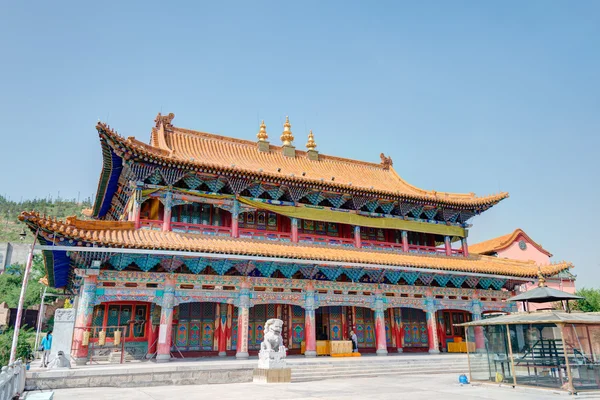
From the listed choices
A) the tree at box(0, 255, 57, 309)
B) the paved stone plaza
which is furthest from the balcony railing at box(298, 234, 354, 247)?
the tree at box(0, 255, 57, 309)

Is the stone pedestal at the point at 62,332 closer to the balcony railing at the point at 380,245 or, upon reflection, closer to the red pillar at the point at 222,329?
the red pillar at the point at 222,329

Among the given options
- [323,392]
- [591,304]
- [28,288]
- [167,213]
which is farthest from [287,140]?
[28,288]

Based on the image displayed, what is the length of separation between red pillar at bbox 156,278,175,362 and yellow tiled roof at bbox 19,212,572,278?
170 cm

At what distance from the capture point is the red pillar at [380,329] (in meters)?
18.5

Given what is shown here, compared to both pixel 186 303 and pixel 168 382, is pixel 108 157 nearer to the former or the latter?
pixel 186 303

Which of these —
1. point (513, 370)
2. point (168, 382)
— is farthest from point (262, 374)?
point (513, 370)

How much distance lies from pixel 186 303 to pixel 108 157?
20.5ft

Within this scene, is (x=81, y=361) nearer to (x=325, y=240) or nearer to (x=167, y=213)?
(x=167, y=213)

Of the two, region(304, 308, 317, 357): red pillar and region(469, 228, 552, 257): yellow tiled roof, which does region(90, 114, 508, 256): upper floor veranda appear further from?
region(469, 228, 552, 257): yellow tiled roof

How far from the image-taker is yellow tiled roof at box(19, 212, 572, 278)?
13608 mm

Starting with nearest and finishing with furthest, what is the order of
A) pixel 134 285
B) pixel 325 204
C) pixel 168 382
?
pixel 168 382 < pixel 134 285 < pixel 325 204

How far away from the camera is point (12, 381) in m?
Answer: 8.75

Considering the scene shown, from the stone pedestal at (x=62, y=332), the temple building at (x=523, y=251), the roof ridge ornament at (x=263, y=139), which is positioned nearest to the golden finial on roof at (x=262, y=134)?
the roof ridge ornament at (x=263, y=139)

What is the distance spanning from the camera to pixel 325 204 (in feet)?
66.2
